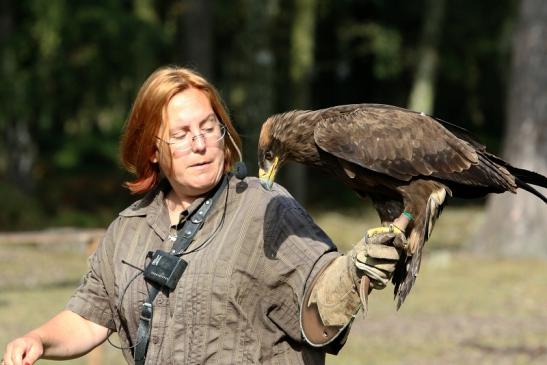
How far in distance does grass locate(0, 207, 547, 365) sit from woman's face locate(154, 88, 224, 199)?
3.36 meters

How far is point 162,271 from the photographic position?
366 cm

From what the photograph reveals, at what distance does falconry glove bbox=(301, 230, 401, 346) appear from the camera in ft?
11.6

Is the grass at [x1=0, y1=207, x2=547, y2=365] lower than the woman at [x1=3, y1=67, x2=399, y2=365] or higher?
lower

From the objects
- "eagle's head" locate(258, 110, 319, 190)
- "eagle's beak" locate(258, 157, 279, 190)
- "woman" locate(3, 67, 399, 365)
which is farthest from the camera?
"eagle's head" locate(258, 110, 319, 190)

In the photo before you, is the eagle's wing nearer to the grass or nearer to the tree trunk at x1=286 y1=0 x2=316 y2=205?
the grass

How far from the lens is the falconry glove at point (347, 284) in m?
3.53

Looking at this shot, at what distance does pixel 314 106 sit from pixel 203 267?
2696 centimetres

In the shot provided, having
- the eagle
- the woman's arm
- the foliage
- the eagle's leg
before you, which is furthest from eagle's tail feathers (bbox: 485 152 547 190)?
the foliage

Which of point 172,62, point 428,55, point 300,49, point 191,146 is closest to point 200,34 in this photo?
point 172,62

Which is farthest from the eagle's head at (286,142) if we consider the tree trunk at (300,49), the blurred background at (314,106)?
the tree trunk at (300,49)

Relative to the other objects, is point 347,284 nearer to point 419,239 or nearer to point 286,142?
point 419,239

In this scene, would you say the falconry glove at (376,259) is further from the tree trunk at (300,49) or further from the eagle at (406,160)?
the tree trunk at (300,49)

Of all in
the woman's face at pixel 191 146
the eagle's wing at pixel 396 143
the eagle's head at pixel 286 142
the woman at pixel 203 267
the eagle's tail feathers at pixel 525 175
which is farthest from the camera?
the eagle's head at pixel 286 142

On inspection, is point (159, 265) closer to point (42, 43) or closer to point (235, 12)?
point (42, 43)
